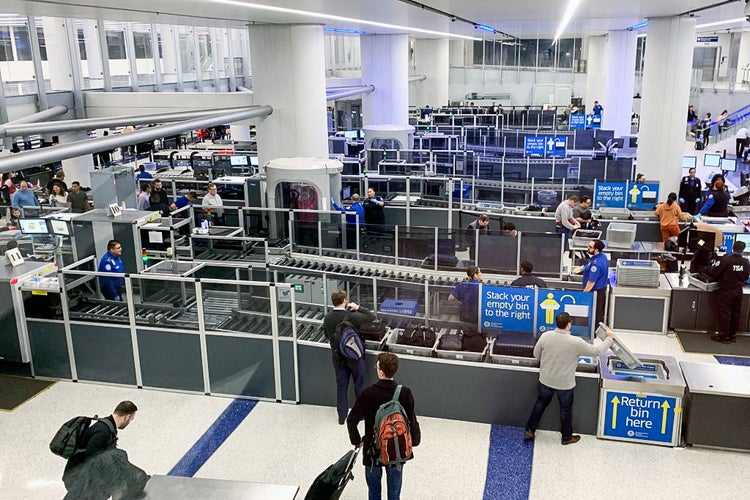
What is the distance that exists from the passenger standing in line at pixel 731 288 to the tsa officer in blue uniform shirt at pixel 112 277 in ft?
25.8

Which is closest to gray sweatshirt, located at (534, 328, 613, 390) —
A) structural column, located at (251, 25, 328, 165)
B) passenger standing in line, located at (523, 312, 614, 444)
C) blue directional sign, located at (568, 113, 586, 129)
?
passenger standing in line, located at (523, 312, 614, 444)

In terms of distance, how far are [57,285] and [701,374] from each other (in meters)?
7.15

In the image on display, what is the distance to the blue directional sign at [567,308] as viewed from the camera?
695 centimetres

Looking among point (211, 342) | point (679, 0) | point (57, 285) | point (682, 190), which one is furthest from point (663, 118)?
point (57, 285)

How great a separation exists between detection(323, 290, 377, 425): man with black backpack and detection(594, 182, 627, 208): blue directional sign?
7.79 m

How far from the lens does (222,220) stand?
1318 cm

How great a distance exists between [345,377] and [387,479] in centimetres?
179

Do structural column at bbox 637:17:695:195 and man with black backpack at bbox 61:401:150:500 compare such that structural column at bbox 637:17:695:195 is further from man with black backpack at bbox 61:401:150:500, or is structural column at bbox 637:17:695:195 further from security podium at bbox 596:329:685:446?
man with black backpack at bbox 61:401:150:500

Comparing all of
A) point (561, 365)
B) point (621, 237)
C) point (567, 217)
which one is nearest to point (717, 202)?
point (621, 237)

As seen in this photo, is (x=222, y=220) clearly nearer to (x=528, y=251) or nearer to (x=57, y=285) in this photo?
(x=57, y=285)

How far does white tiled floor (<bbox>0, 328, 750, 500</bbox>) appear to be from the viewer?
601 cm

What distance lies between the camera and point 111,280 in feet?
29.0

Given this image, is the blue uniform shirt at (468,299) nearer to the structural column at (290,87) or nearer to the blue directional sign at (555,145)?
the structural column at (290,87)

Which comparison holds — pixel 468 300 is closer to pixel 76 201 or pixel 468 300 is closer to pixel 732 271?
pixel 732 271
